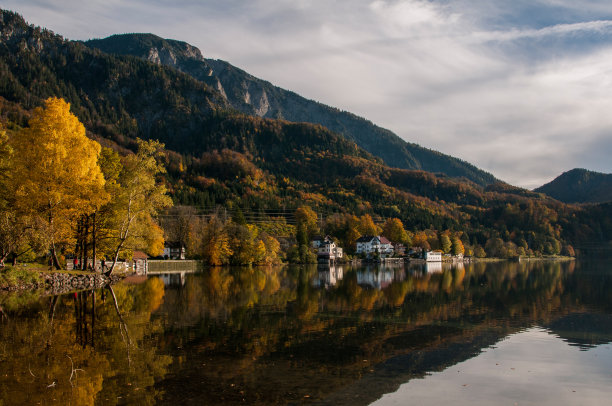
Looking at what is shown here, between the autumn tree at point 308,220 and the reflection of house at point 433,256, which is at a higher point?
the autumn tree at point 308,220

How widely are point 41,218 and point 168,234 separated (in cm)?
6641

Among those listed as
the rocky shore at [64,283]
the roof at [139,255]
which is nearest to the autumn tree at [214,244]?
the roof at [139,255]

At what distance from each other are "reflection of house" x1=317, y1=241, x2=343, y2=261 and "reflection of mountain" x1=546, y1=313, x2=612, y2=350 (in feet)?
382

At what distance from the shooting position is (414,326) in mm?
21875

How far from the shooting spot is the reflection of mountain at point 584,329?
19531mm

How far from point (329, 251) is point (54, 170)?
11424 cm

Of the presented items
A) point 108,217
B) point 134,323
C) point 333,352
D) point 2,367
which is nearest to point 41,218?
point 108,217

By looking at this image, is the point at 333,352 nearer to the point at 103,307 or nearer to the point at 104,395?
the point at 104,395

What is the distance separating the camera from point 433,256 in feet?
516

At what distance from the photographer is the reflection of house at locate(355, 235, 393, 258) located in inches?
6363

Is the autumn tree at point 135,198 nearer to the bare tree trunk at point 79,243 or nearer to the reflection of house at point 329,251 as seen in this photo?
the bare tree trunk at point 79,243

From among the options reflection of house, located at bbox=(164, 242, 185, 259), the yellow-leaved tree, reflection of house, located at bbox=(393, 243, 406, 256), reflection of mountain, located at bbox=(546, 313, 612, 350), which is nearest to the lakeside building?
reflection of house, located at bbox=(393, 243, 406, 256)

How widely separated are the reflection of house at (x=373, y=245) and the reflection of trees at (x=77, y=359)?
141m

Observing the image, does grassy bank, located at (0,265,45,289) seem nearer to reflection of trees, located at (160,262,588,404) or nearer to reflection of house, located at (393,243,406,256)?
reflection of trees, located at (160,262,588,404)
